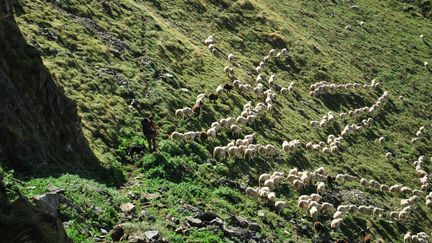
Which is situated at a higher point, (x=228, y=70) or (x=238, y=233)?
(x=238, y=233)

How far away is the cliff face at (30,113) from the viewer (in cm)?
1811

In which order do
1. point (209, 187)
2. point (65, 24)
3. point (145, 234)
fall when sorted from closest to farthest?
point (145, 234) < point (209, 187) < point (65, 24)

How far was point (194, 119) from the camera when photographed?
30.5m

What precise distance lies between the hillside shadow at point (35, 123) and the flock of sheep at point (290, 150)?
6.49m

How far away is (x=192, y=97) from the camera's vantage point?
3312 cm

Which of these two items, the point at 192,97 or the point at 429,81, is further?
the point at 429,81

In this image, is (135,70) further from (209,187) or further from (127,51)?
(209,187)

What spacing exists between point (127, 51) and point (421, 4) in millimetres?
65066

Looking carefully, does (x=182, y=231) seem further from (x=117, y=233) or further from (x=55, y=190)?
(x=55, y=190)

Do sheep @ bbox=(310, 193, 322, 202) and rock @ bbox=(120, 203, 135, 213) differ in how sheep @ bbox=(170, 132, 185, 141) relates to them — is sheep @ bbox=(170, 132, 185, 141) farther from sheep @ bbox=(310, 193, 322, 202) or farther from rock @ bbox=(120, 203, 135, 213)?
rock @ bbox=(120, 203, 135, 213)

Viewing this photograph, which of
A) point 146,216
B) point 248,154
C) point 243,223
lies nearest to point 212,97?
point 248,154

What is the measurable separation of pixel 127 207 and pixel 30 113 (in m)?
4.77

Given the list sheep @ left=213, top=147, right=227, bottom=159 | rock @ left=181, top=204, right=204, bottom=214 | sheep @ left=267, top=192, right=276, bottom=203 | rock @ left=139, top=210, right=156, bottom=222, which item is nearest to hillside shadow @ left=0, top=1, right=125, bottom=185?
rock @ left=139, top=210, right=156, bottom=222

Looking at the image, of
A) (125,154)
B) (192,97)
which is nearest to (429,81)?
(192,97)
